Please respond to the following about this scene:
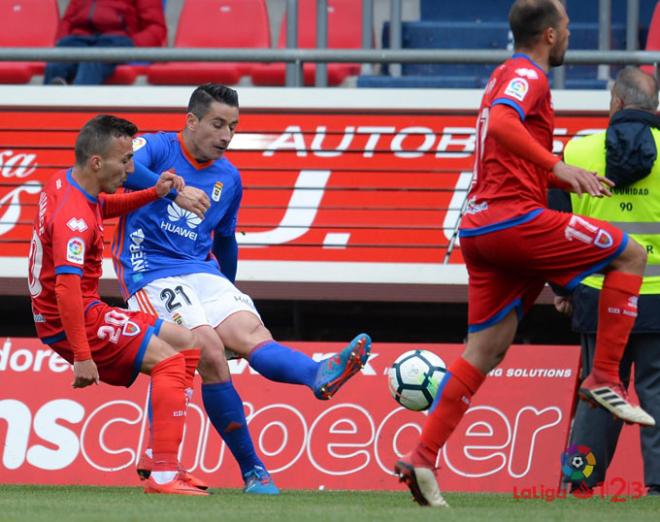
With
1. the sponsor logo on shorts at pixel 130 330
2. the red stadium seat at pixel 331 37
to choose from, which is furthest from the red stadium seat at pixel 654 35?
the sponsor logo on shorts at pixel 130 330

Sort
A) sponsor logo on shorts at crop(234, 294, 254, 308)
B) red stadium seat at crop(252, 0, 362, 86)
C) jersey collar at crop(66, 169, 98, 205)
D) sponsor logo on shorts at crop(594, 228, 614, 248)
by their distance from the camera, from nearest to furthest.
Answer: sponsor logo on shorts at crop(594, 228, 614, 248) < jersey collar at crop(66, 169, 98, 205) < sponsor logo on shorts at crop(234, 294, 254, 308) < red stadium seat at crop(252, 0, 362, 86)

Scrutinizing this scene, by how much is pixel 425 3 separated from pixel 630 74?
209 inches

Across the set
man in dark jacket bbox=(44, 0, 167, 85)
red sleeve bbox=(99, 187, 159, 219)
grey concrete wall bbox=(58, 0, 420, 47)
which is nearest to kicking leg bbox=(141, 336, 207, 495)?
red sleeve bbox=(99, 187, 159, 219)

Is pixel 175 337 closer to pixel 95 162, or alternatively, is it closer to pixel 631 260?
pixel 95 162

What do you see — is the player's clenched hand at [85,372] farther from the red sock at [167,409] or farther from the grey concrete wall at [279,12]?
the grey concrete wall at [279,12]

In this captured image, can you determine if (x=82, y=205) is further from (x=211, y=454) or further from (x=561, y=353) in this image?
(x=561, y=353)

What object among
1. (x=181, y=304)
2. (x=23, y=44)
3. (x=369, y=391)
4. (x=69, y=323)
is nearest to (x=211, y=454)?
(x=369, y=391)

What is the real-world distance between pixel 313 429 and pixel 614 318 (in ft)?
9.79

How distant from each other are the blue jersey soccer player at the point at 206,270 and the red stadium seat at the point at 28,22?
5186mm

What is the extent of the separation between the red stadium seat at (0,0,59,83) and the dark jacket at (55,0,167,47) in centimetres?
92

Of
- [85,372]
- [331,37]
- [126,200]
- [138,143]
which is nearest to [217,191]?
[138,143]

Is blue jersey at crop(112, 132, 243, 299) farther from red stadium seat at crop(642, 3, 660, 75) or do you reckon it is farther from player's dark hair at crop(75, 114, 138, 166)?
red stadium seat at crop(642, 3, 660, 75)

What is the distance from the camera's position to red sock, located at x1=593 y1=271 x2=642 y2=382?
5195 mm

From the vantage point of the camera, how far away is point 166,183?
604 centimetres
